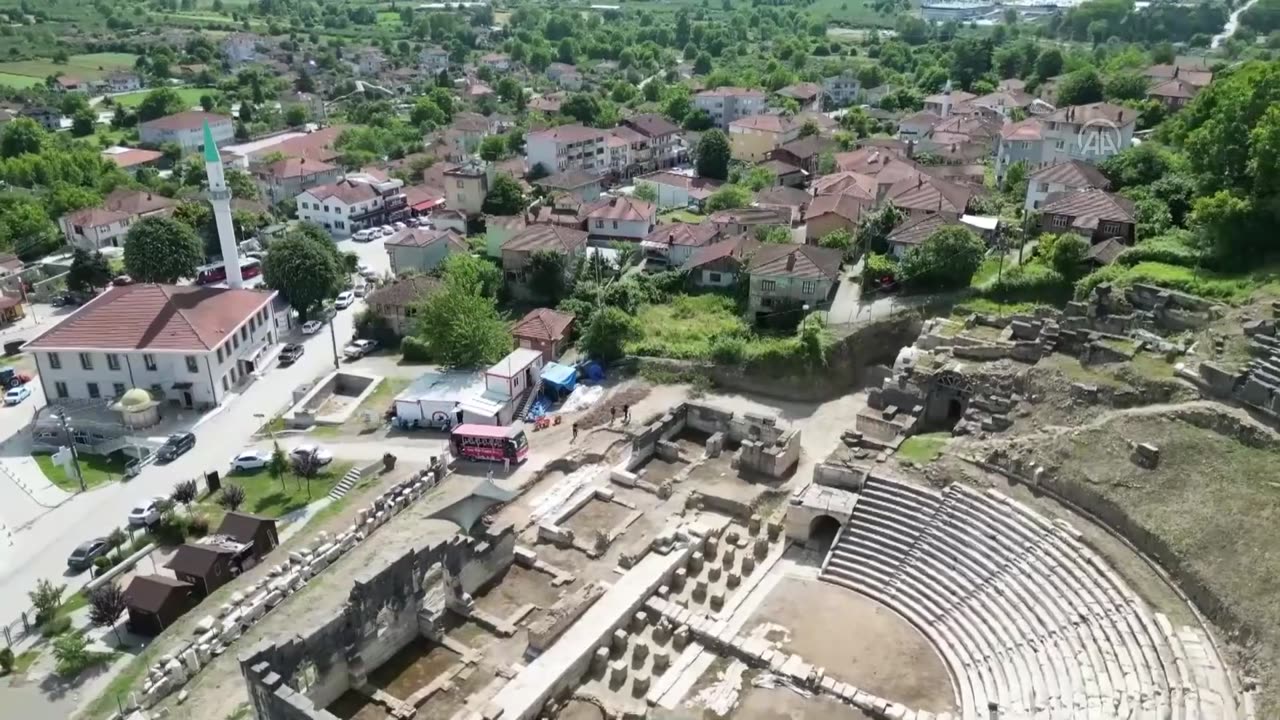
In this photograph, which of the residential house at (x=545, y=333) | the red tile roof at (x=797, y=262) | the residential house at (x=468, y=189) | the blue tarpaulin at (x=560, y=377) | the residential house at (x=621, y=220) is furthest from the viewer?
the residential house at (x=468, y=189)

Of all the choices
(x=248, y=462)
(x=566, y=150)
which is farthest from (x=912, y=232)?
(x=566, y=150)

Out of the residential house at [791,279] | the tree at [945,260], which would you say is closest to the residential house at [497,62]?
the residential house at [791,279]

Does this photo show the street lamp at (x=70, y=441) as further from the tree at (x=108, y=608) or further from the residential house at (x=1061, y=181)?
the residential house at (x=1061, y=181)

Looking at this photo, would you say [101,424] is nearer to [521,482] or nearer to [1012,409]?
[521,482]

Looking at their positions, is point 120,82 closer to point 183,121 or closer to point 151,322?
point 183,121

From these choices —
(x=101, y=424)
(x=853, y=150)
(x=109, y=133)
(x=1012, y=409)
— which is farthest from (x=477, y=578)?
(x=109, y=133)

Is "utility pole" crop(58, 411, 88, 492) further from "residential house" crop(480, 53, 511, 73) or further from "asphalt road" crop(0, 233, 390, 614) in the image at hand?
"residential house" crop(480, 53, 511, 73)

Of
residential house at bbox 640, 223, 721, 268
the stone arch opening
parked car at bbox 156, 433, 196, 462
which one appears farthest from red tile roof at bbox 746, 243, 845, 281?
parked car at bbox 156, 433, 196, 462
